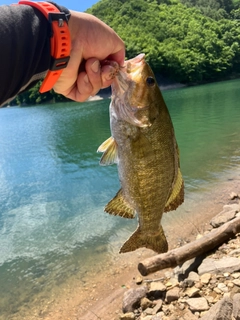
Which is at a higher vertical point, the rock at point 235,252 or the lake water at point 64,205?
the rock at point 235,252

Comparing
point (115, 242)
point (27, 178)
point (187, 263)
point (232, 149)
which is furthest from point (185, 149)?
point (187, 263)

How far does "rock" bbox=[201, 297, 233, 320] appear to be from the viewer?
4992 millimetres

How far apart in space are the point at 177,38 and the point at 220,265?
390 ft

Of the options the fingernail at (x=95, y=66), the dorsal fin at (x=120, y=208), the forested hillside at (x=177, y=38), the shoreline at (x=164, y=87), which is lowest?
the shoreline at (x=164, y=87)

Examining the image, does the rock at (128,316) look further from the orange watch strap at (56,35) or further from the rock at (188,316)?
the orange watch strap at (56,35)

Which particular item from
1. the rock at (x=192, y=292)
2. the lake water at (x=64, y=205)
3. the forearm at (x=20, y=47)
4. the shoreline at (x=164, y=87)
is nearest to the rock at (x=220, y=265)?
the rock at (x=192, y=292)

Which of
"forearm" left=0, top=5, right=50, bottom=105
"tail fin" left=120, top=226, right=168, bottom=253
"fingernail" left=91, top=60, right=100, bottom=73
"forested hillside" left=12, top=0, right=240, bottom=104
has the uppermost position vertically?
"forearm" left=0, top=5, right=50, bottom=105

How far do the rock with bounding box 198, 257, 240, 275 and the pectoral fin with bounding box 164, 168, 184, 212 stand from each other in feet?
15.1

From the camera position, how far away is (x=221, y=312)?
5031 mm

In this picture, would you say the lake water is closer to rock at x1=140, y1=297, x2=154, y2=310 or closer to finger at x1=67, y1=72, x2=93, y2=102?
rock at x1=140, y1=297, x2=154, y2=310

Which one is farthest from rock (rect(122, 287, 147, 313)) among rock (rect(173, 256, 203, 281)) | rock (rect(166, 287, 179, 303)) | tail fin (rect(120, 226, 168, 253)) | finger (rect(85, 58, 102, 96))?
finger (rect(85, 58, 102, 96))

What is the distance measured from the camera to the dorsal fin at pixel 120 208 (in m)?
2.96

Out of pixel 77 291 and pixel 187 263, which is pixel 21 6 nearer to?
pixel 187 263

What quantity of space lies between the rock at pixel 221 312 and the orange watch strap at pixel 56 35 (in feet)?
14.3
